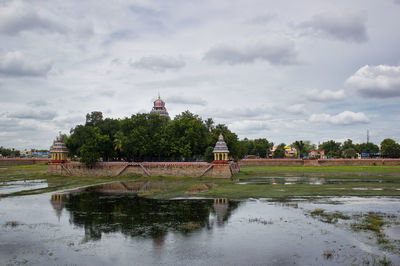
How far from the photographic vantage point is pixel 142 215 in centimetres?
2831

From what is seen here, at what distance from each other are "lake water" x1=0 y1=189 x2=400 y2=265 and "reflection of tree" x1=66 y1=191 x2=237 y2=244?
71 millimetres

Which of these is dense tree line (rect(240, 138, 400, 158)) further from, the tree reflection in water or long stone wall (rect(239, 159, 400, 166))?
the tree reflection in water

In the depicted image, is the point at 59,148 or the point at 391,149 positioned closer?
the point at 59,148

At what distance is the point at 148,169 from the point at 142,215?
3688 centimetres

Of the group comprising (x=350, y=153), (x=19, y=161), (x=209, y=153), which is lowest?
(x=19, y=161)

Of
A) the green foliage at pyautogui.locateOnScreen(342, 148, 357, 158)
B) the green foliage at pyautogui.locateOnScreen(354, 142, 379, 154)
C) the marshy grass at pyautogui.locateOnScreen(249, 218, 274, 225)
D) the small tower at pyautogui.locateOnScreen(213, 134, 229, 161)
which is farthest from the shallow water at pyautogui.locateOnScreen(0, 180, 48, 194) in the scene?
the green foliage at pyautogui.locateOnScreen(354, 142, 379, 154)

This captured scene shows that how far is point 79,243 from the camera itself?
20.6 meters

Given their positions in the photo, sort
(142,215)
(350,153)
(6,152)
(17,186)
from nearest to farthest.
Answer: (142,215), (17,186), (350,153), (6,152)

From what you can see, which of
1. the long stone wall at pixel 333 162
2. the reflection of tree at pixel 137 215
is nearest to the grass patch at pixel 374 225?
the reflection of tree at pixel 137 215

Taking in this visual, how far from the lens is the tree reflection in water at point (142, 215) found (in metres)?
23.4

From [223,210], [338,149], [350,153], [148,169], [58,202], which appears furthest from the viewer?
[338,149]

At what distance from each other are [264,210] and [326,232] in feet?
26.4

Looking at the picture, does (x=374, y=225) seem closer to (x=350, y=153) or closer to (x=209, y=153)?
(x=209, y=153)

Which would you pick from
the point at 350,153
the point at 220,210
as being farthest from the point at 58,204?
the point at 350,153
